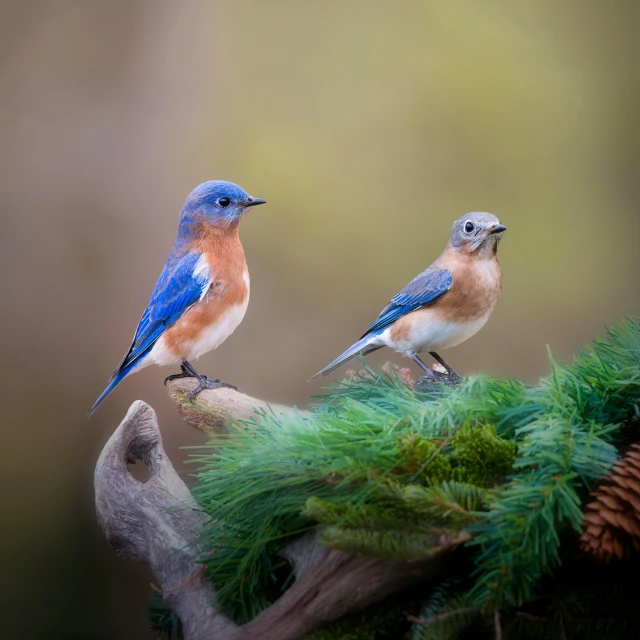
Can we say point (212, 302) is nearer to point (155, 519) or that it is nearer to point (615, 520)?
point (155, 519)

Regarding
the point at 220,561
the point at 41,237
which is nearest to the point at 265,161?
the point at 41,237

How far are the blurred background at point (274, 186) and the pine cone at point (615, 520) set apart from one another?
1371 millimetres

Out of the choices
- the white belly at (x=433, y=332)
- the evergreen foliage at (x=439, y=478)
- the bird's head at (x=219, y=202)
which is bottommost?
the evergreen foliage at (x=439, y=478)

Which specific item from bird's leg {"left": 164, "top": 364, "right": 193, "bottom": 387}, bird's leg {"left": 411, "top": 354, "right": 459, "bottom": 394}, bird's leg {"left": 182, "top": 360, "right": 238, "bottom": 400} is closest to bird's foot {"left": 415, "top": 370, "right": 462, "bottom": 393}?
bird's leg {"left": 411, "top": 354, "right": 459, "bottom": 394}

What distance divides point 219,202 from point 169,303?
24cm

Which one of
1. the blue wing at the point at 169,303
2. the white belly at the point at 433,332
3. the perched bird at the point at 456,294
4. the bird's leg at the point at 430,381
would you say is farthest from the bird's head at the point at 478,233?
the blue wing at the point at 169,303

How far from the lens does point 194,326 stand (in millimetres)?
1542

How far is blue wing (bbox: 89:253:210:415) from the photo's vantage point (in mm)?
1532

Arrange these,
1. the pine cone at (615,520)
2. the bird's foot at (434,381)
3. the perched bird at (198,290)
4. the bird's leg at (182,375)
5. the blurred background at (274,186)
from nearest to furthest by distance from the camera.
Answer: the pine cone at (615,520)
the bird's foot at (434,381)
the perched bird at (198,290)
the bird's leg at (182,375)
the blurred background at (274,186)

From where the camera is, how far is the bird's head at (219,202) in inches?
59.8

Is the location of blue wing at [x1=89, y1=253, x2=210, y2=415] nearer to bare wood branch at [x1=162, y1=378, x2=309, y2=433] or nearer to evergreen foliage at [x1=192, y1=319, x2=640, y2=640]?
bare wood branch at [x1=162, y1=378, x2=309, y2=433]

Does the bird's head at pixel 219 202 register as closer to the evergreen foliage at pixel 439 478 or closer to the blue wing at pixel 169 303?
the blue wing at pixel 169 303

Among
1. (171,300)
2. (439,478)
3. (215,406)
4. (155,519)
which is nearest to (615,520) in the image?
(439,478)

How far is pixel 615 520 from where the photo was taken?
0.76 metres
